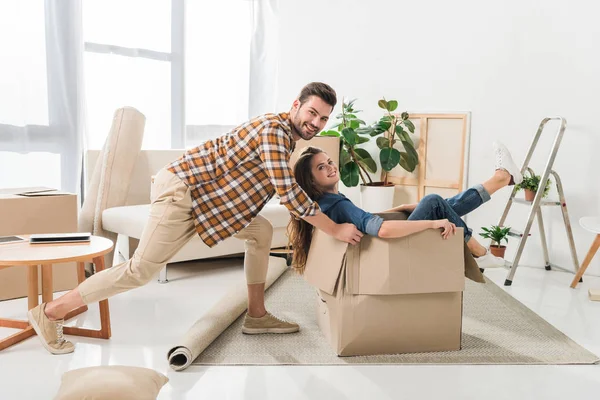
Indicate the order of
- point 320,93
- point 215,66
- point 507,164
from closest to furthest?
point 320,93, point 507,164, point 215,66

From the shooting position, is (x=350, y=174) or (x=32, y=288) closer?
(x=32, y=288)

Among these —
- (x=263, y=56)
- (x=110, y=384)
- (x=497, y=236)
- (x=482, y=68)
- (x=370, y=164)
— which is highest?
(x=263, y=56)

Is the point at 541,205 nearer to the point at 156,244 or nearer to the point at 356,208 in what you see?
the point at 356,208

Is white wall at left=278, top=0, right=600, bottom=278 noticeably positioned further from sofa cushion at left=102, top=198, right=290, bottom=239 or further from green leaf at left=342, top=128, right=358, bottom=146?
sofa cushion at left=102, top=198, right=290, bottom=239

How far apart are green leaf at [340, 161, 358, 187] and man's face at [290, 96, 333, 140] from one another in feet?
7.96

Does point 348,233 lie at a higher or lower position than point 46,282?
higher

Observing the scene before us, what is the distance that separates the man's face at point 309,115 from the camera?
2146 millimetres

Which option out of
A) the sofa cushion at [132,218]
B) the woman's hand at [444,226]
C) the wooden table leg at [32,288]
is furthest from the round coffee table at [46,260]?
the woman's hand at [444,226]

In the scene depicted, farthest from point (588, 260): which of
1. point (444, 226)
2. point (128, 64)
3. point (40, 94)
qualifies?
point (40, 94)

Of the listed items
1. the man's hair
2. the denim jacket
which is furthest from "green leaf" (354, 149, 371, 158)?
the man's hair

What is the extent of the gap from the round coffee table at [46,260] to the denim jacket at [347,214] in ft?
2.98

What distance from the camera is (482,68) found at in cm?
429

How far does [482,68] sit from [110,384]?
351 cm

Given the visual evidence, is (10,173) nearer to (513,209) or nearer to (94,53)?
(94,53)
